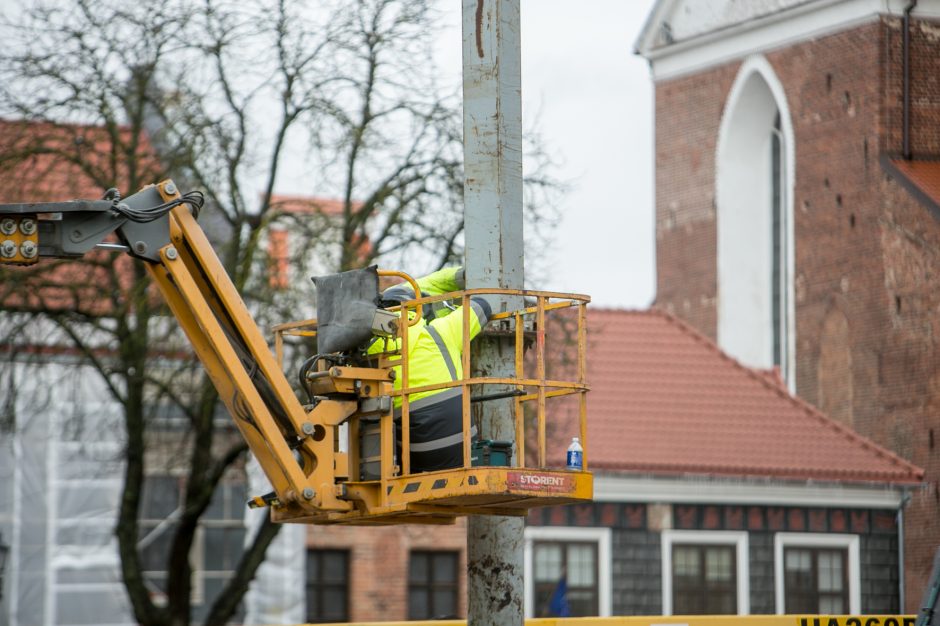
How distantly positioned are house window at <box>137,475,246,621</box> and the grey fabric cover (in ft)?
60.6

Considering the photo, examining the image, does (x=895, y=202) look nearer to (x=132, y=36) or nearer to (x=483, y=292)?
(x=132, y=36)

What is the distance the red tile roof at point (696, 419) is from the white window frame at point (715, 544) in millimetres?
951

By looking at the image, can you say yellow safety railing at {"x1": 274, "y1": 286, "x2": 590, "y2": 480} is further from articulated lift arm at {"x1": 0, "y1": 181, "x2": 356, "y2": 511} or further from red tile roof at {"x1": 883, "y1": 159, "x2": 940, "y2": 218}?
red tile roof at {"x1": 883, "y1": 159, "x2": 940, "y2": 218}

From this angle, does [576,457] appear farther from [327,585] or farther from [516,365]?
[327,585]

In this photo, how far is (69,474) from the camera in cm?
2717

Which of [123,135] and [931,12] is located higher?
[931,12]

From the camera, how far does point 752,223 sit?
34906mm

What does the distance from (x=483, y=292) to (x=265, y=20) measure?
1123 cm

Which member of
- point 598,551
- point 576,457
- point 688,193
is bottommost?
point 598,551

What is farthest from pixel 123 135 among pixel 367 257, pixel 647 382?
pixel 647 382

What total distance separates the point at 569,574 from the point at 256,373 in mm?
→ 17710

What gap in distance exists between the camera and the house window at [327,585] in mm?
27906

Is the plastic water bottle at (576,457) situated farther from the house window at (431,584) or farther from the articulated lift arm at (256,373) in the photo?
the house window at (431,584)

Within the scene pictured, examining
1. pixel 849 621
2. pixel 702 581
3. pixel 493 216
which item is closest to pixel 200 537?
pixel 702 581
